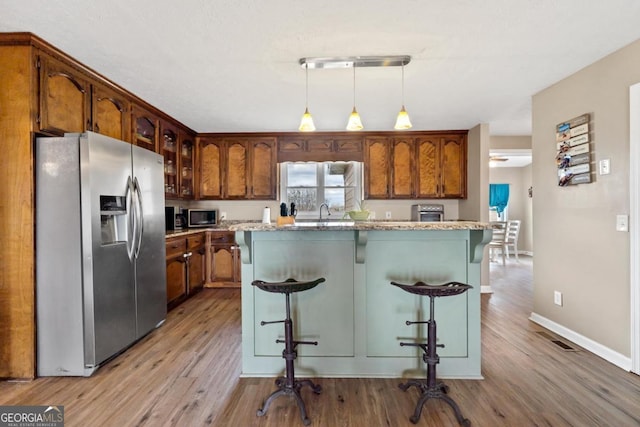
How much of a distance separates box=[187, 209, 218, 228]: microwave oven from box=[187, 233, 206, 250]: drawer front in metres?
0.32

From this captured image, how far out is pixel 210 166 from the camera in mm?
4688

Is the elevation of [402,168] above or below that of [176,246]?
above

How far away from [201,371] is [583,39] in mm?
3735

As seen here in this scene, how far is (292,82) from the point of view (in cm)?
274

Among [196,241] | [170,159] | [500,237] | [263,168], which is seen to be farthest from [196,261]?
[500,237]

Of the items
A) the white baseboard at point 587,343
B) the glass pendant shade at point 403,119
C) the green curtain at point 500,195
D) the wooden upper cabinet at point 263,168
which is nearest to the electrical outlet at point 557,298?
the white baseboard at point 587,343

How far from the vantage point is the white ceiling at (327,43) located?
69.3 inches

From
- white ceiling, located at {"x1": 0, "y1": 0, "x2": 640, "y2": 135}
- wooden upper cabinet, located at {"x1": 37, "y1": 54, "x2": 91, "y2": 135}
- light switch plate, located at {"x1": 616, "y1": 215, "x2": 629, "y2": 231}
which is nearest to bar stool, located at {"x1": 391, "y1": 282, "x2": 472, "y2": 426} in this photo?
light switch plate, located at {"x1": 616, "y1": 215, "x2": 629, "y2": 231}

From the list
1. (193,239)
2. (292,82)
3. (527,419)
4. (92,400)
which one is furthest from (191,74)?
(527,419)

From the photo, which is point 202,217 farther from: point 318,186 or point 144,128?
point 318,186

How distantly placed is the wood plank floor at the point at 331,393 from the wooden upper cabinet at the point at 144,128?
2161 mm

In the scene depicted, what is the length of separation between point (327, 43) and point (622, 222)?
104 inches

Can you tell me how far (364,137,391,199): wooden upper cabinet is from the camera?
15.0 feet

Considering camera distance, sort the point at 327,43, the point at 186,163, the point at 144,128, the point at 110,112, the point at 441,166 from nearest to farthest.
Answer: the point at 327,43
the point at 110,112
the point at 144,128
the point at 186,163
the point at 441,166
